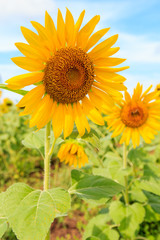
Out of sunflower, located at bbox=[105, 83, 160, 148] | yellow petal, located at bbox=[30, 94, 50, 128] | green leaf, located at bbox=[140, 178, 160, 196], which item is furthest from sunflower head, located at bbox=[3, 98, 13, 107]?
yellow petal, located at bbox=[30, 94, 50, 128]

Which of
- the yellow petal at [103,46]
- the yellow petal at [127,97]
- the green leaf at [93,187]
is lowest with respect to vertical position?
the green leaf at [93,187]

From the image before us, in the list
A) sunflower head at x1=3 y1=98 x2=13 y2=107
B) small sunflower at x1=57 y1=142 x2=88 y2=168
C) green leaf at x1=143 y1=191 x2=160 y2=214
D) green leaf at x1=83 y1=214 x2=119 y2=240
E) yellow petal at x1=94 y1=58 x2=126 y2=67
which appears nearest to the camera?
yellow petal at x1=94 y1=58 x2=126 y2=67

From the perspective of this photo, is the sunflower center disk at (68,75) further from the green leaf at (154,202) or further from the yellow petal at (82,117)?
the green leaf at (154,202)

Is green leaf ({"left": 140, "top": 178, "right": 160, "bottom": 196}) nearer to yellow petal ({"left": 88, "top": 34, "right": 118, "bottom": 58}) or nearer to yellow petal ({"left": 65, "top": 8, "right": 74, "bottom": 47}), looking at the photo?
yellow petal ({"left": 88, "top": 34, "right": 118, "bottom": 58})

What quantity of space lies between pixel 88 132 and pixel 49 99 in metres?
0.33

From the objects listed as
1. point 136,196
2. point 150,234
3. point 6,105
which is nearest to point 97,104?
point 136,196

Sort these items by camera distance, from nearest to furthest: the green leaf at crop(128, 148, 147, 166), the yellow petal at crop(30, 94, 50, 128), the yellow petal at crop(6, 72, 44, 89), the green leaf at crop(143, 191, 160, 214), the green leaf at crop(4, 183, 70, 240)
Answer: the green leaf at crop(4, 183, 70, 240), the yellow petal at crop(6, 72, 44, 89), the yellow petal at crop(30, 94, 50, 128), the green leaf at crop(143, 191, 160, 214), the green leaf at crop(128, 148, 147, 166)

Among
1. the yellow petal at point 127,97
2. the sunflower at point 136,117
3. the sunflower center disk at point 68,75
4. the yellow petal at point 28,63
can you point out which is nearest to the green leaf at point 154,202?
the sunflower at point 136,117

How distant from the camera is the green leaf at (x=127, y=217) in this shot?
2.36 m

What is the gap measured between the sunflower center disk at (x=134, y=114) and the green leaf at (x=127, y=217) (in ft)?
2.88

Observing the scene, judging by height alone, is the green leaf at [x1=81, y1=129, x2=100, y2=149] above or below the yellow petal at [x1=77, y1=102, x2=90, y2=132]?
below

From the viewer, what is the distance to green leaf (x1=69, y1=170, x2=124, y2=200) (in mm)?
1641

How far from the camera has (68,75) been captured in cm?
162

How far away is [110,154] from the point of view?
3.04 metres
